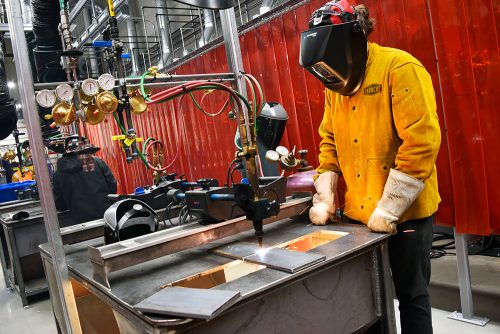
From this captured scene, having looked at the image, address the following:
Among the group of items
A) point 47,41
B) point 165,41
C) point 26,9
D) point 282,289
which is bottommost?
point 282,289

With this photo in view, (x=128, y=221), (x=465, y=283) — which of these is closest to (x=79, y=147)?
(x=128, y=221)

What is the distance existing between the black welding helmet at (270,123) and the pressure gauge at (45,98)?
1.31 meters

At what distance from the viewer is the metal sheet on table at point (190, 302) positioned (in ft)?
3.10

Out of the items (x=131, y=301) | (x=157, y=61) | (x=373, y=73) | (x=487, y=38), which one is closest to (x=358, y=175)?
(x=373, y=73)

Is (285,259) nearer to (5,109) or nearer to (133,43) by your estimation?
(5,109)

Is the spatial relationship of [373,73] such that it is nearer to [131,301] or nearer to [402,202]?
[402,202]

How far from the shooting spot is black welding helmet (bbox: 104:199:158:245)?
159cm

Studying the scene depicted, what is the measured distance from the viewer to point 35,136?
4.93 ft

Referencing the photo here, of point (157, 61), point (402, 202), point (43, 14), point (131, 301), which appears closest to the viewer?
point (131, 301)

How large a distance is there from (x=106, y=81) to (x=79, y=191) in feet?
6.96

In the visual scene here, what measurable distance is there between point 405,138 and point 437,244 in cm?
265

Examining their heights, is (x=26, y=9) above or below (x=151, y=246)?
above

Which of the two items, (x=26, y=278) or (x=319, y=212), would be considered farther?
(x=26, y=278)

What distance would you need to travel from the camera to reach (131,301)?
3.68ft
